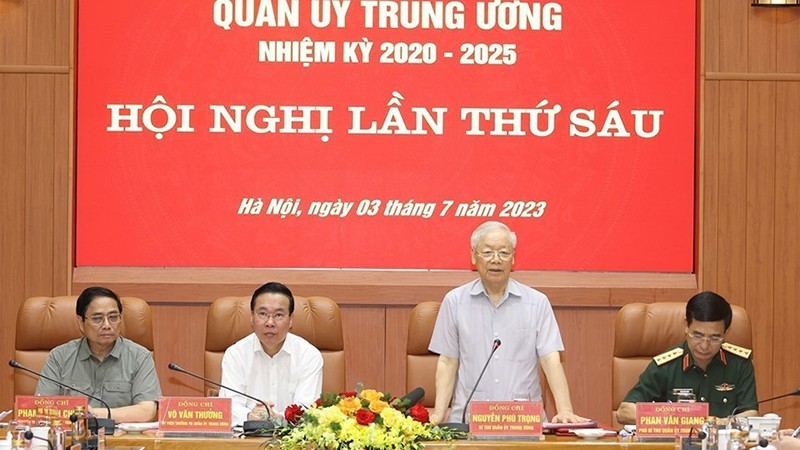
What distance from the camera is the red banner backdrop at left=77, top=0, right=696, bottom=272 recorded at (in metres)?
5.35

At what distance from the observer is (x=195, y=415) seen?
12.0 feet

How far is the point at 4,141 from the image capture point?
5.32 meters

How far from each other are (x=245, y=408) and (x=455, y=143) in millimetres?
1763

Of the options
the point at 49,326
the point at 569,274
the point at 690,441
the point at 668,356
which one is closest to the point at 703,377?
the point at 668,356

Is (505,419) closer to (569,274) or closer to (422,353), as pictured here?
(422,353)

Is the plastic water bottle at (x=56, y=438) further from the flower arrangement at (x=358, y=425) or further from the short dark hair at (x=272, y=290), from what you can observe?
the short dark hair at (x=272, y=290)

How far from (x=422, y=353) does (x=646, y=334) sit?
0.88 metres

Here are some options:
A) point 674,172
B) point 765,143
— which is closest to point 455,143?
point 674,172

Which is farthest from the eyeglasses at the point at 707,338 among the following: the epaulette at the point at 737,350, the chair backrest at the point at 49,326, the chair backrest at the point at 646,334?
the chair backrest at the point at 49,326

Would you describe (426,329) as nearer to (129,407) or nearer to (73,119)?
(129,407)

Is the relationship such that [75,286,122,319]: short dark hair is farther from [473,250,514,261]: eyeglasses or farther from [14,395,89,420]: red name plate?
[473,250,514,261]: eyeglasses

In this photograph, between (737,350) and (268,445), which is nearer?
(268,445)

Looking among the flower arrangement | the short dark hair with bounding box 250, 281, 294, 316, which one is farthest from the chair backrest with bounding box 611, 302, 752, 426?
the flower arrangement

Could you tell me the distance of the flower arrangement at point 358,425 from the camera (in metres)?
3.16
